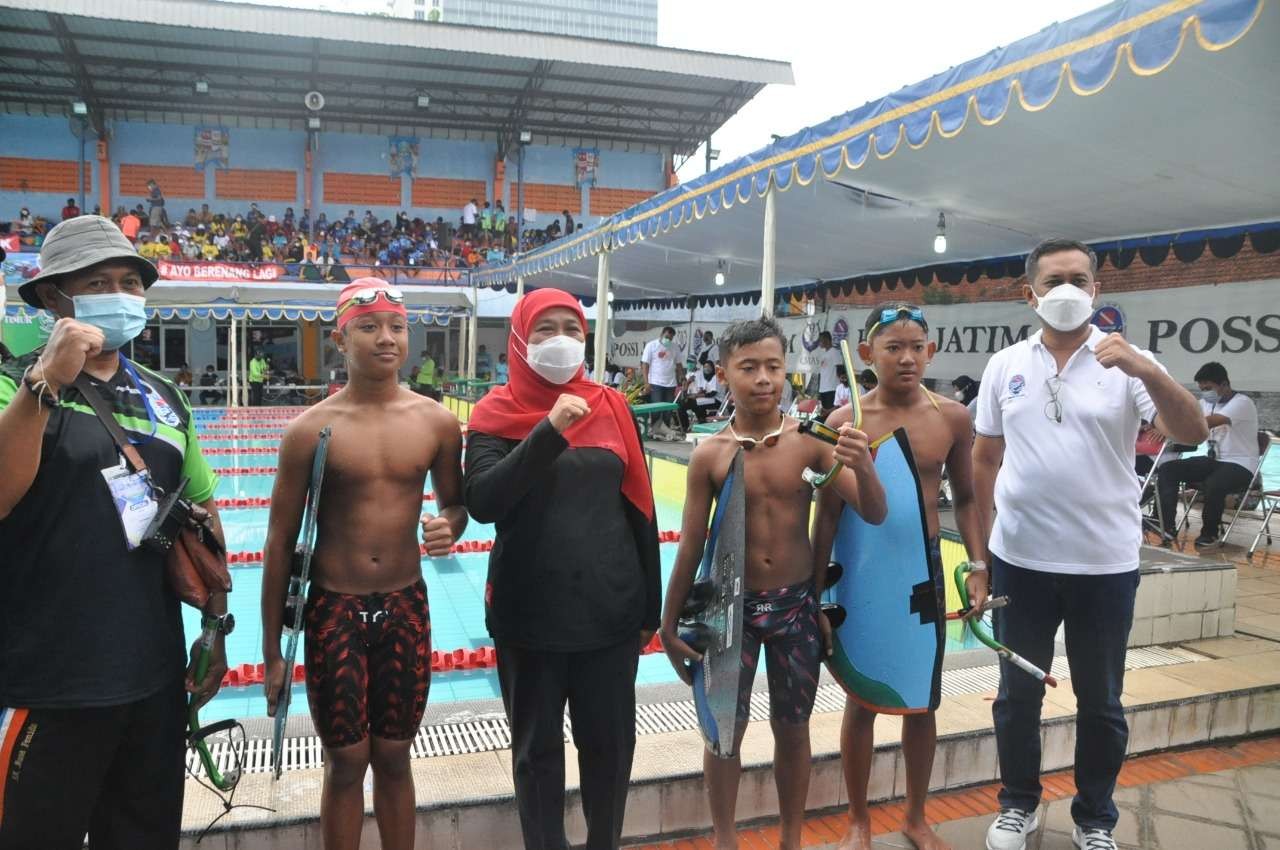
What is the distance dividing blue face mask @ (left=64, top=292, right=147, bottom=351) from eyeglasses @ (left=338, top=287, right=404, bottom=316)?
0.48 metres

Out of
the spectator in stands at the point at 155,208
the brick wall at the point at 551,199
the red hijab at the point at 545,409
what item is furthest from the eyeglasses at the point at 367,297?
the brick wall at the point at 551,199

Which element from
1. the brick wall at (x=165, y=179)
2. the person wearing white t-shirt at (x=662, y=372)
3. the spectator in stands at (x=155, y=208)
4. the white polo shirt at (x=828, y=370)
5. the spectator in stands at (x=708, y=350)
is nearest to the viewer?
the white polo shirt at (x=828, y=370)

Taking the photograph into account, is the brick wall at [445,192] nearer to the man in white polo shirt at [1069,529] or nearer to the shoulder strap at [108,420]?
the man in white polo shirt at [1069,529]

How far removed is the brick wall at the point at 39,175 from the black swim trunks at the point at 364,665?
30.0 m

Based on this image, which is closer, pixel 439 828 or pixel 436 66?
pixel 439 828

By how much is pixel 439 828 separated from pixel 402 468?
1.16 m

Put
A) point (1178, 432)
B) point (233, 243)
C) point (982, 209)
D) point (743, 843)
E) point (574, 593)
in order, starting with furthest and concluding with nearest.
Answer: point (233, 243), point (982, 209), point (743, 843), point (1178, 432), point (574, 593)

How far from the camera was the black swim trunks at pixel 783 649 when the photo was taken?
242 centimetres

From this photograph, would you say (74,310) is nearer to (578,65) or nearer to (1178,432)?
(1178,432)

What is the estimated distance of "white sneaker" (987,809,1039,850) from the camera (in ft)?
8.71

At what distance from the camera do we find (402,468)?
2.22 meters

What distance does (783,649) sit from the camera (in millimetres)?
2457

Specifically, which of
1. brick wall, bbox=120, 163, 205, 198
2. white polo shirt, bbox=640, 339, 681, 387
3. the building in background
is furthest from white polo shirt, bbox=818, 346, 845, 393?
the building in background

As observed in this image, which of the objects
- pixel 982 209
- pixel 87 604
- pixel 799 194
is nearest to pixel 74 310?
pixel 87 604
